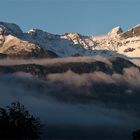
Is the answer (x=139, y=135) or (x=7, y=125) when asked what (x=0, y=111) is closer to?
(x=7, y=125)

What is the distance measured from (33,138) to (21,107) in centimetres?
818

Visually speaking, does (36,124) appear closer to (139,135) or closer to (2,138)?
(2,138)

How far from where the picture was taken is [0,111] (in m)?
175

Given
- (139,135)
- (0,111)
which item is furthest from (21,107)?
(139,135)

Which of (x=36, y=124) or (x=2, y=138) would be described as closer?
(x=2, y=138)

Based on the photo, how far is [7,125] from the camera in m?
168

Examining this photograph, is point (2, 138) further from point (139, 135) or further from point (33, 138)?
point (139, 135)

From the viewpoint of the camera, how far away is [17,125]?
169 meters

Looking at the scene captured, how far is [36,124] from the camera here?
→ 178 metres

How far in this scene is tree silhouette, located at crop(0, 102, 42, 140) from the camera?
167 meters

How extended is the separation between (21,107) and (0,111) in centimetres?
519

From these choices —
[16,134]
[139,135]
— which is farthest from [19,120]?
[139,135]

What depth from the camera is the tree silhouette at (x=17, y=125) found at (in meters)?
167

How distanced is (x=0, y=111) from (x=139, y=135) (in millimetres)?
34199
